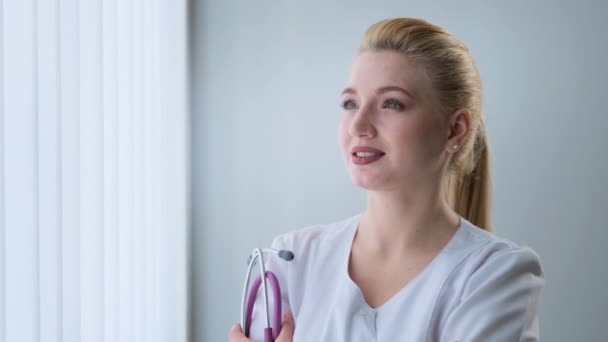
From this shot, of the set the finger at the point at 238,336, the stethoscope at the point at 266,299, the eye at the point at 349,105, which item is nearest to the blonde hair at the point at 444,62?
the eye at the point at 349,105

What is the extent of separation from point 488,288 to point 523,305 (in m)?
0.07

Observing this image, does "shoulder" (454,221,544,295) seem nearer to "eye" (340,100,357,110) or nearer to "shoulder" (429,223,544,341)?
"shoulder" (429,223,544,341)

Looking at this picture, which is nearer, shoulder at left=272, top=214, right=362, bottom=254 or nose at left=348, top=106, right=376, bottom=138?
nose at left=348, top=106, right=376, bottom=138

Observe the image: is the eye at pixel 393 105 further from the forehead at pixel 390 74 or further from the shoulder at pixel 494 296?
the shoulder at pixel 494 296

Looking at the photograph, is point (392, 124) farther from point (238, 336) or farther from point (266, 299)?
point (238, 336)

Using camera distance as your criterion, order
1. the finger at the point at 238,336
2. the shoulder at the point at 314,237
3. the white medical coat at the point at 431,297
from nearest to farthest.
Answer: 1. the white medical coat at the point at 431,297
2. the finger at the point at 238,336
3. the shoulder at the point at 314,237

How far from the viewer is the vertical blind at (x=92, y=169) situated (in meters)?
0.95

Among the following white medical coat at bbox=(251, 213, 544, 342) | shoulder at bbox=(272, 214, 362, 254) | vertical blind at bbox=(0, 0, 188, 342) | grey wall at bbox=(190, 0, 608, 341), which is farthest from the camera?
grey wall at bbox=(190, 0, 608, 341)

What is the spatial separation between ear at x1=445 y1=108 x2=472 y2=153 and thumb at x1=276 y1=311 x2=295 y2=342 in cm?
49

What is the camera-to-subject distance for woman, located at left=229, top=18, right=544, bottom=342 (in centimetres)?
112

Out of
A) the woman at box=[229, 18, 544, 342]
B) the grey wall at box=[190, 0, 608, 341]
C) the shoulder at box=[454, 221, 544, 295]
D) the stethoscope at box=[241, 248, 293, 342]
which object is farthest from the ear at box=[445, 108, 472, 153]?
the grey wall at box=[190, 0, 608, 341]

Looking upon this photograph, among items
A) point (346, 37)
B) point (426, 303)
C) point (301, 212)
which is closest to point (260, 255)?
point (426, 303)

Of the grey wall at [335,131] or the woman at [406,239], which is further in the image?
the grey wall at [335,131]

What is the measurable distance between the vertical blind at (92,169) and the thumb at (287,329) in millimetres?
403
